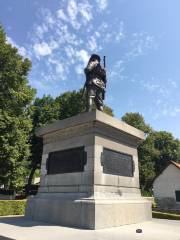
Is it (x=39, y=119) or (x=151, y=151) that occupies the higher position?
(x=39, y=119)

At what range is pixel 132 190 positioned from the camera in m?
10.9

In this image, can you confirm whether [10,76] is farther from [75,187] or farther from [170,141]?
[170,141]

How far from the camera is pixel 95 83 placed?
11.4m

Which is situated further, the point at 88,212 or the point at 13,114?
the point at 13,114

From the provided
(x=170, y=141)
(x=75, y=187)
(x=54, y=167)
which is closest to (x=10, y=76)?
(x=54, y=167)

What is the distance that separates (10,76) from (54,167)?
50.9 ft

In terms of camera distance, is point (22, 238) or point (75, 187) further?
point (75, 187)

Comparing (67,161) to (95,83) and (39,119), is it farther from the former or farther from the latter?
(39,119)

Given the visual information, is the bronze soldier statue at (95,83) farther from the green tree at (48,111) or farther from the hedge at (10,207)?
the green tree at (48,111)

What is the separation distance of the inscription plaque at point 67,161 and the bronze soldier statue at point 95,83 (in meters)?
2.18

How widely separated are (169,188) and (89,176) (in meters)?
32.6

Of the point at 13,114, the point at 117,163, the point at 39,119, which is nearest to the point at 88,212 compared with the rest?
the point at 117,163

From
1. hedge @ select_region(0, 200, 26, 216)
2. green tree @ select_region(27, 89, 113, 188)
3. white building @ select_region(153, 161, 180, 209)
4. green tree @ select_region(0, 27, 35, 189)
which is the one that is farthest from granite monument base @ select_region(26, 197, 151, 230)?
→ white building @ select_region(153, 161, 180, 209)

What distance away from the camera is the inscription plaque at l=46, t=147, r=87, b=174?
9.76 m
